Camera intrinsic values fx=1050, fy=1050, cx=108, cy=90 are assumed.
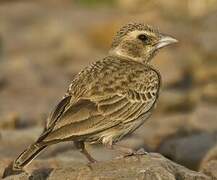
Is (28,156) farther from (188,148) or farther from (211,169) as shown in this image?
(188,148)

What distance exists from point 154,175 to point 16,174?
4.37 ft

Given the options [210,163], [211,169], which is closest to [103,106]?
[211,169]

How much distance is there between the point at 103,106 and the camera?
8914 mm

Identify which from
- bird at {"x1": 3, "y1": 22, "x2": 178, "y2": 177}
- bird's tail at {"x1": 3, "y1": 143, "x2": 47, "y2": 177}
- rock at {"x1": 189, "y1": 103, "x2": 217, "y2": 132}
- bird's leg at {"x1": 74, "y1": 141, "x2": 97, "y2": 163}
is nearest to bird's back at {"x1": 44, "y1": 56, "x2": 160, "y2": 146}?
bird at {"x1": 3, "y1": 22, "x2": 178, "y2": 177}

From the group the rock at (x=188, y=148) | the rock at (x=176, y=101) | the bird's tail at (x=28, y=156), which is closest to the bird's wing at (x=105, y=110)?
the bird's tail at (x=28, y=156)

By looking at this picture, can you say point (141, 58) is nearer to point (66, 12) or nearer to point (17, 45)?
point (17, 45)

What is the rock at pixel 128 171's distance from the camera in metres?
8.48

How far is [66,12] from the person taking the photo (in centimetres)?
2527

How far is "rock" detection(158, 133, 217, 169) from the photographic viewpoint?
11.2 meters

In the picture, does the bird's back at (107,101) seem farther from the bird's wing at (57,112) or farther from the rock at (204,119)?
the rock at (204,119)

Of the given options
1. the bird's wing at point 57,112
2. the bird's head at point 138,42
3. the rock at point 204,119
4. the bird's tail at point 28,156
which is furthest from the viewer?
the rock at point 204,119

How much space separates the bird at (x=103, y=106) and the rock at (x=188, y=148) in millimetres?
1783

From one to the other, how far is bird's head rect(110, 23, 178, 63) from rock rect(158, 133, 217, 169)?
1684mm

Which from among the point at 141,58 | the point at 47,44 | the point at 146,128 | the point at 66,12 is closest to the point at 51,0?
the point at 66,12
